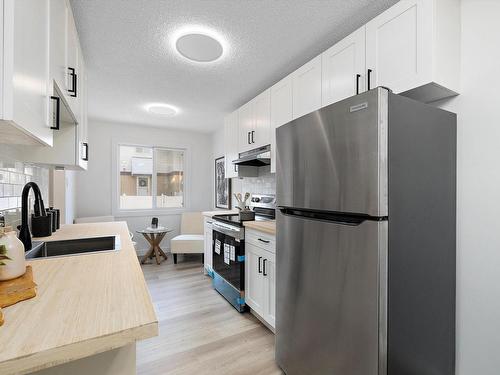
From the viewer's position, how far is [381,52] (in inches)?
58.0

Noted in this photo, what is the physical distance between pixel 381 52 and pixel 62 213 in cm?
318

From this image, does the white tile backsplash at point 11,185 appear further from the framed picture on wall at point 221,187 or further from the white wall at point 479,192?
the framed picture on wall at point 221,187

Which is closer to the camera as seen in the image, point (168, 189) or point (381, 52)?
point (381, 52)

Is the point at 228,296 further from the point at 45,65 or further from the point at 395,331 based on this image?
the point at 45,65

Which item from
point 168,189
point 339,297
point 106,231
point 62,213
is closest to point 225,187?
point 168,189

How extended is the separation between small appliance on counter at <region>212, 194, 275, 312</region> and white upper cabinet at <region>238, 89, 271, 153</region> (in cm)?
67

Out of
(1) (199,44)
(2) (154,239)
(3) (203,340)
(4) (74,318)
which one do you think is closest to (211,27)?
(1) (199,44)

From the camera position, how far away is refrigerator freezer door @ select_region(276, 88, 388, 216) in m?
1.04

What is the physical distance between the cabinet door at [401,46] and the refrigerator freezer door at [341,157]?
17.8 inches

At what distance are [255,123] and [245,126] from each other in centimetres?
25

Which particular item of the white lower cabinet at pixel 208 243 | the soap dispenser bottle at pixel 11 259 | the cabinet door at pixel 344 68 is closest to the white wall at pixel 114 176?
the white lower cabinet at pixel 208 243

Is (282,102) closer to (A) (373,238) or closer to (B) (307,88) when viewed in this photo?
(B) (307,88)

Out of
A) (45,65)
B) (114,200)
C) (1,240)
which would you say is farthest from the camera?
(114,200)

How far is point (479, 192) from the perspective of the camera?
4.36 feet
